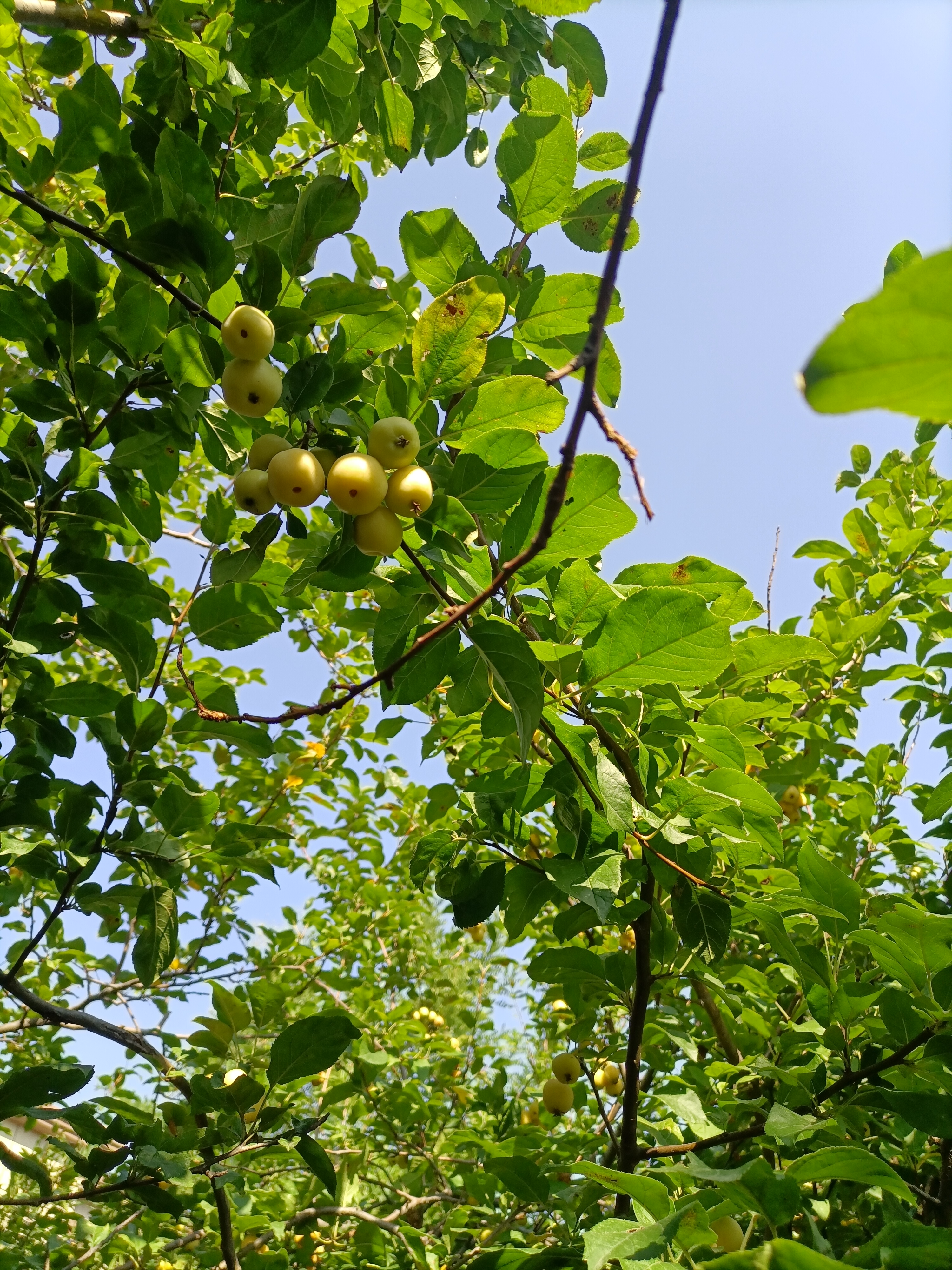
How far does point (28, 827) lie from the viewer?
5.64 feet

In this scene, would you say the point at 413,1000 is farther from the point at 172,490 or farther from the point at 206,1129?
the point at 206,1129

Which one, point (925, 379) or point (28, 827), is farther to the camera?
point (28, 827)

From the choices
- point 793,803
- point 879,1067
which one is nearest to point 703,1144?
point 879,1067

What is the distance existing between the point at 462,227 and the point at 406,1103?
9.34 feet

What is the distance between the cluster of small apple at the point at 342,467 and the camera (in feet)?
3.78

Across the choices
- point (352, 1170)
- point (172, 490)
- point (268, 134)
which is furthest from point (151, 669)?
point (172, 490)

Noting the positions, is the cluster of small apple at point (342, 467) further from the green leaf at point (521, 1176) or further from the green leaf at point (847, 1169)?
the green leaf at point (521, 1176)

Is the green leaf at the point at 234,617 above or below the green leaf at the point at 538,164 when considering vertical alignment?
below

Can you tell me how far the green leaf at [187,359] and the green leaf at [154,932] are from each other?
0.98m

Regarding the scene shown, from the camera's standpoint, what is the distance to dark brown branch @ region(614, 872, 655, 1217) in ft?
5.21

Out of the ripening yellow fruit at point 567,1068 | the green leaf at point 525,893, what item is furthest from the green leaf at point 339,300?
A: the ripening yellow fruit at point 567,1068

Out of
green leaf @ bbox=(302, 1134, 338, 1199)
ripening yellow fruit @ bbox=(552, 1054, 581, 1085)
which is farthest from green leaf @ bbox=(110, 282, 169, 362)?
ripening yellow fruit @ bbox=(552, 1054, 581, 1085)

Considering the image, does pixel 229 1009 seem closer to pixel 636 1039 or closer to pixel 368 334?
pixel 636 1039

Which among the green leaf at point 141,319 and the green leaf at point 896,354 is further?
the green leaf at point 141,319
